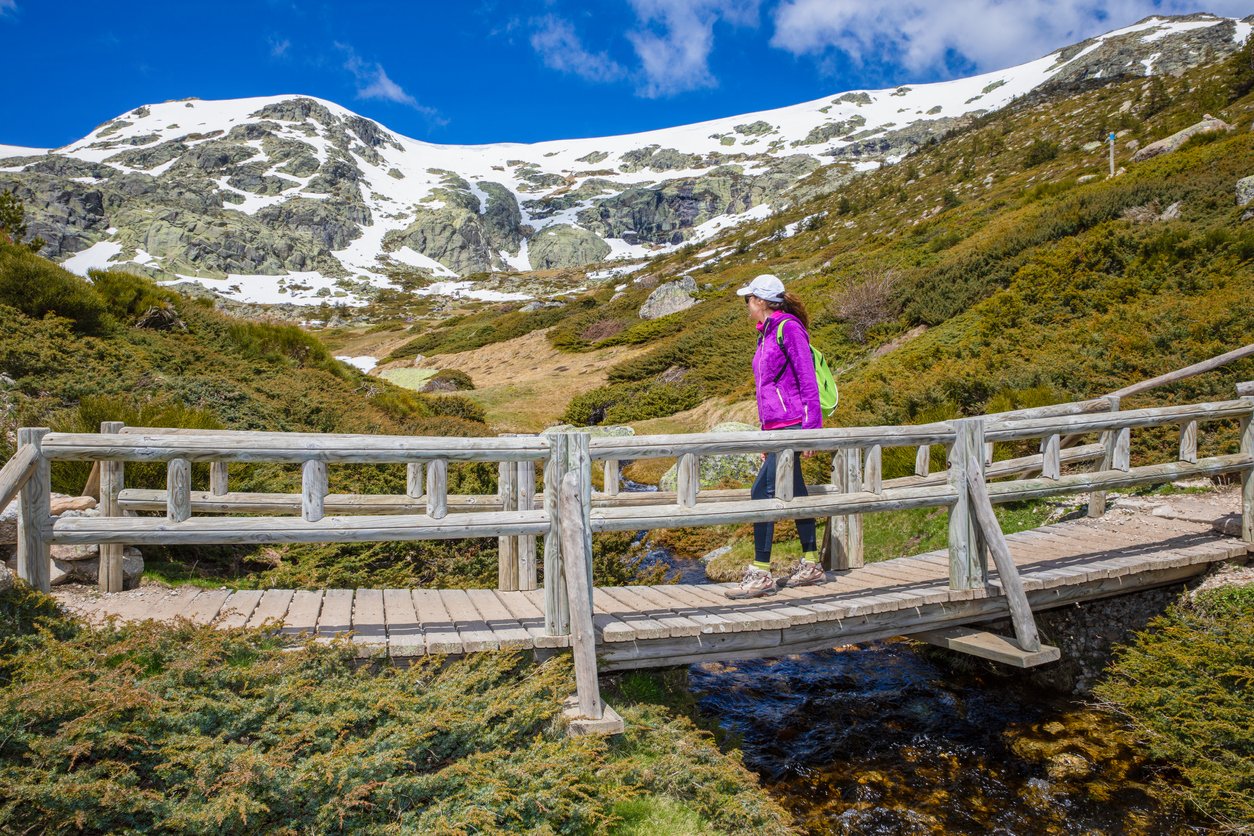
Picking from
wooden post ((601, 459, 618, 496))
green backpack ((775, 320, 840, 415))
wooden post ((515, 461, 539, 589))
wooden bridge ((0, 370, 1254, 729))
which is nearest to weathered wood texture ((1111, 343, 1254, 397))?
wooden bridge ((0, 370, 1254, 729))

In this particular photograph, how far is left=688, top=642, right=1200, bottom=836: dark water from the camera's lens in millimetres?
4344

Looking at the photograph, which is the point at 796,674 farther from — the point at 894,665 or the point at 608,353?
the point at 608,353

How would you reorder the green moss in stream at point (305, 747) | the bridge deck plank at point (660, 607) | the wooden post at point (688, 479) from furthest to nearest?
the wooden post at point (688, 479) < the bridge deck plank at point (660, 607) < the green moss in stream at point (305, 747)

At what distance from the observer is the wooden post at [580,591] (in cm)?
362

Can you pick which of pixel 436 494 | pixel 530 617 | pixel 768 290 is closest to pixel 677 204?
pixel 768 290

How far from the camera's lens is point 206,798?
262 cm

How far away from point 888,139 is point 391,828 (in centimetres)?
14549

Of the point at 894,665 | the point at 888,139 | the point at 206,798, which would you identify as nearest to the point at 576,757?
the point at 206,798

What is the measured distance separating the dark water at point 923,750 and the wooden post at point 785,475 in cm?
203

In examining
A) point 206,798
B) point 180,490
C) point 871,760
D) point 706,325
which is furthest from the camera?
point 706,325

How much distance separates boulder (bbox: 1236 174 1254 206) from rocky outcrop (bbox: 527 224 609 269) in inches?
4754

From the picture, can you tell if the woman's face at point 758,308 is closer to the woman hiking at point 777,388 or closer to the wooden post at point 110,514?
the woman hiking at point 777,388

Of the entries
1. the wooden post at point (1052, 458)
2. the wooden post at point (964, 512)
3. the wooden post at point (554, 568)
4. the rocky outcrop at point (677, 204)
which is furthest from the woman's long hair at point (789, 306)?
the rocky outcrop at point (677, 204)

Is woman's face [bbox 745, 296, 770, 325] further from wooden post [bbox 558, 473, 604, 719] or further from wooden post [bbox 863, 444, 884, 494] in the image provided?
wooden post [bbox 558, 473, 604, 719]
